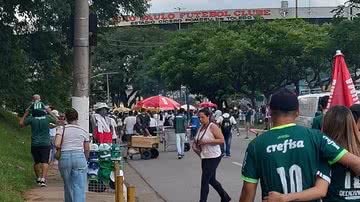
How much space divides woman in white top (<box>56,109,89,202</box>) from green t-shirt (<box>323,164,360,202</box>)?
618 cm

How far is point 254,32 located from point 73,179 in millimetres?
46920

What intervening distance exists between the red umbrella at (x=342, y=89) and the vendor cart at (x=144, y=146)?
16.0 meters

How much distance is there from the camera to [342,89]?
1005cm

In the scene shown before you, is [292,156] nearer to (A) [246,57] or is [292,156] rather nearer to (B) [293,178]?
(B) [293,178]

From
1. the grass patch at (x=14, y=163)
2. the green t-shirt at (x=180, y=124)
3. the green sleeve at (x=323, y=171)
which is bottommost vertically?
the grass patch at (x=14, y=163)

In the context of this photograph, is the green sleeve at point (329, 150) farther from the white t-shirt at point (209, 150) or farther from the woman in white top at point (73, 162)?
the white t-shirt at point (209, 150)

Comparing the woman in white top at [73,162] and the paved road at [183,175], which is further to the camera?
the paved road at [183,175]

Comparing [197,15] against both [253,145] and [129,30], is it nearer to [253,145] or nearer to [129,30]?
[129,30]

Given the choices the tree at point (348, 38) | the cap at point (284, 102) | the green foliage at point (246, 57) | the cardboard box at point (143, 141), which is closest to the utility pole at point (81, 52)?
the cap at point (284, 102)

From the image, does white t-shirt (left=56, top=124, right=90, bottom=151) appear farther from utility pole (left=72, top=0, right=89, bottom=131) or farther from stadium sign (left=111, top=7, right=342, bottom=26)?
stadium sign (left=111, top=7, right=342, bottom=26)

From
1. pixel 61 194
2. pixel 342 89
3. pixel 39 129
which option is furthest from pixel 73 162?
pixel 39 129

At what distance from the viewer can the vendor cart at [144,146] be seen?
1024 inches

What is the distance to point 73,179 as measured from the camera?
11492mm

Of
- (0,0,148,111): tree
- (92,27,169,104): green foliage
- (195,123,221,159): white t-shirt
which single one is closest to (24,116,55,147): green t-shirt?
(195,123,221,159): white t-shirt
